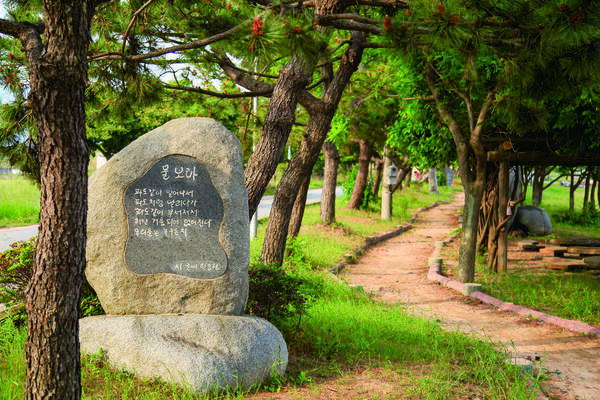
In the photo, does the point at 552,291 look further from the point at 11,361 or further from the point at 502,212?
the point at 11,361

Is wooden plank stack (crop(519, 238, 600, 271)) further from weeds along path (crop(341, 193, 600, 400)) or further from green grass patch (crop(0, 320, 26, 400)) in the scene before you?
green grass patch (crop(0, 320, 26, 400))

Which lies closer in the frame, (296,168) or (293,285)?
(293,285)

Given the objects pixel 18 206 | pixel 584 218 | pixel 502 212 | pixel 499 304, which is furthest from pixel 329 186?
pixel 584 218

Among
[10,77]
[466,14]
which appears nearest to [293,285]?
[466,14]

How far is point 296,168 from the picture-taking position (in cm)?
821

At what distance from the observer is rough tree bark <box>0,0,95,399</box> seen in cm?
309

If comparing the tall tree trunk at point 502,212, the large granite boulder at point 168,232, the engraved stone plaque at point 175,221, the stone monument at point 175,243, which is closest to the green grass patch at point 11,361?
the stone monument at point 175,243

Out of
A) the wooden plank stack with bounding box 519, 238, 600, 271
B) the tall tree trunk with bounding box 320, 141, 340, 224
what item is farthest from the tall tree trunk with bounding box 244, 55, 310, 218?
the tall tree trunk with bounding box 320, 141, 340, 224

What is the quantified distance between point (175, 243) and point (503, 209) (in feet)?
28.9

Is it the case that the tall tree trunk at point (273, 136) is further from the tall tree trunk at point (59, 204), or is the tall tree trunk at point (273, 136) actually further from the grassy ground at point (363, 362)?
the tall tree trunk at point (59, 204)

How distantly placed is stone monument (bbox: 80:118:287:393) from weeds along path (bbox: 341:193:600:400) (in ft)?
10.7

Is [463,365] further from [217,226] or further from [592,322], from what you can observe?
[592,322]

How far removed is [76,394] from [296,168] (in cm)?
537

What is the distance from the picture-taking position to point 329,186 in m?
16.9
